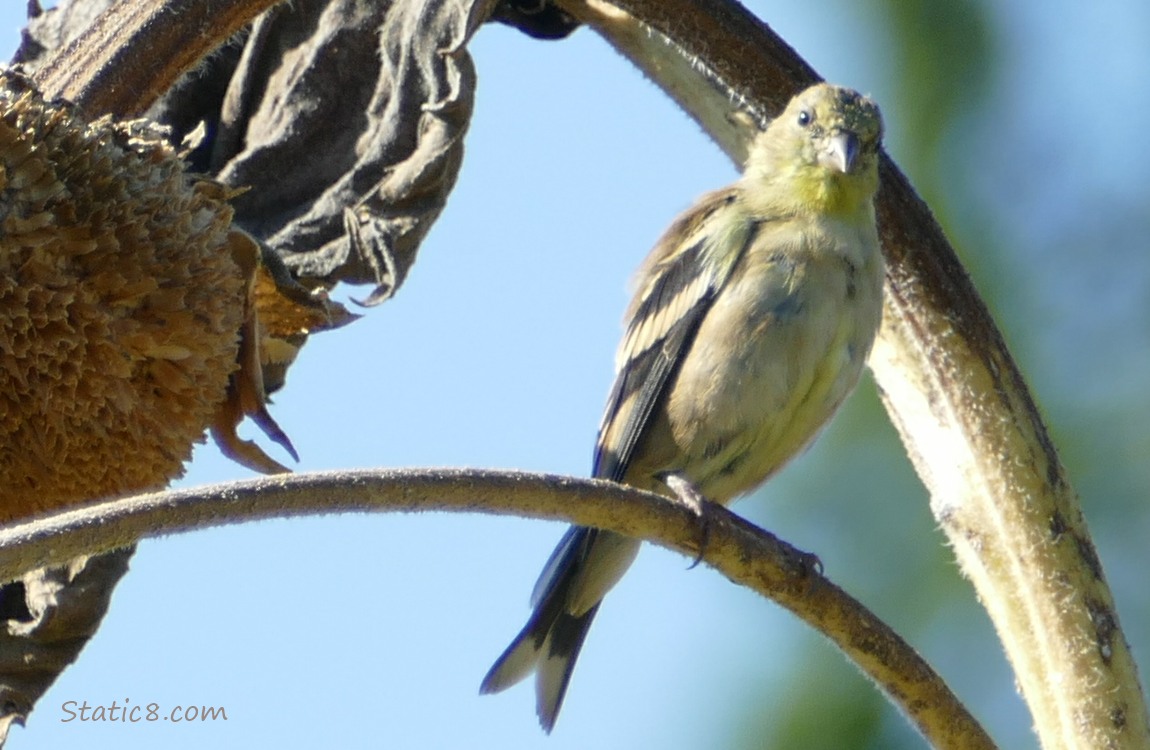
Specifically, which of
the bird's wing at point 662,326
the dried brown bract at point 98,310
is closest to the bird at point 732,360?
the bird's wing at point 662,326

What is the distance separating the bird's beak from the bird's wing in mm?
251

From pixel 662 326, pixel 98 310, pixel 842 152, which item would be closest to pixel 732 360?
pixel 662 326

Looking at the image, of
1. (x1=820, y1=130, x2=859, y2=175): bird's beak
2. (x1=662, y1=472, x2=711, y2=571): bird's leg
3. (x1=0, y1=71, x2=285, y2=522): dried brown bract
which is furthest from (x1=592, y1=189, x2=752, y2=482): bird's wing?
(x1=0, y1=71, x2=285, y2=522): dried brown bract

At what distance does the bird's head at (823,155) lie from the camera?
3713 mm

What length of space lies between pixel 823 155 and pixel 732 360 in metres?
0.70

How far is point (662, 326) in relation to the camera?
3.64 meters

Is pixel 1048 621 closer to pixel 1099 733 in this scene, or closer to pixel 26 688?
pixel 1099 733

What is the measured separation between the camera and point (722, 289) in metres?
3.52

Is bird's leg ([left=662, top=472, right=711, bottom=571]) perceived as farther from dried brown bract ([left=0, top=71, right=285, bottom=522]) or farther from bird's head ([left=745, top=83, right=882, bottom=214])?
dried brown bract ([left=0, top=71, right=285, bottom=522])

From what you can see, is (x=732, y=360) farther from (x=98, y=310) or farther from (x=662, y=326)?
(x=98, y=310)

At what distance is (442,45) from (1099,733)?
65.0 inches

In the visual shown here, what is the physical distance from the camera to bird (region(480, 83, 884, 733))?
3357 millimetres

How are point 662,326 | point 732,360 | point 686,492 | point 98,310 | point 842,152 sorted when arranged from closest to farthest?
point 98,310 → point 686,492 → point 732,360 → point 662,326 → point 842,152

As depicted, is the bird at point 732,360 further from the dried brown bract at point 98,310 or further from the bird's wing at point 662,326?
the dried brown bract at point 98,310
